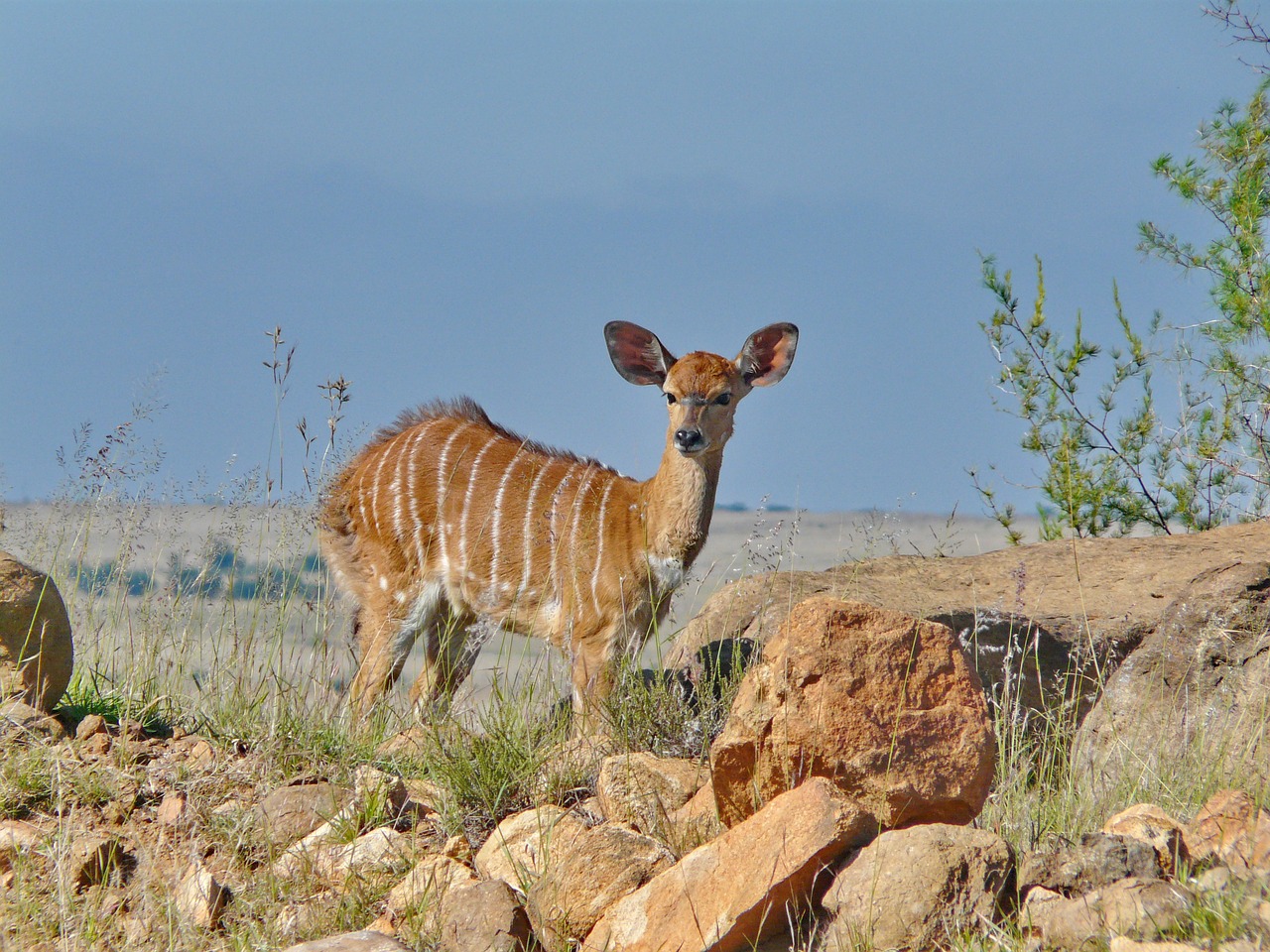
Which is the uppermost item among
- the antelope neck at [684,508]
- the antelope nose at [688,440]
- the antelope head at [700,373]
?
the antelope head at [700,373]

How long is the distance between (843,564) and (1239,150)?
4443 mm

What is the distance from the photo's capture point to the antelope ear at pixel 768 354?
740cm

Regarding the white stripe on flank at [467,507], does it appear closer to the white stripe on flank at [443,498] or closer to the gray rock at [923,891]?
the white stripe on flank at [443,498]

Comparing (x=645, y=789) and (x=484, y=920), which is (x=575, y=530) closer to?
(x=645, y=789)

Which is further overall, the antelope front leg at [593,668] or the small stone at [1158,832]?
the antelope front leg at [593,668]

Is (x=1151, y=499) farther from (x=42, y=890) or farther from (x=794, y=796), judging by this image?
(x=42, y=890)

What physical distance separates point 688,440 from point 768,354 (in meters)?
0.89

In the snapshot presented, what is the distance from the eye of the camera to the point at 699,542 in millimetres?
7125

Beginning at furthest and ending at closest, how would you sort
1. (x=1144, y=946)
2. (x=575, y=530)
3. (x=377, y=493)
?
(x=377, y=493)
(x=575, y=530)
(x=1144, y=946)

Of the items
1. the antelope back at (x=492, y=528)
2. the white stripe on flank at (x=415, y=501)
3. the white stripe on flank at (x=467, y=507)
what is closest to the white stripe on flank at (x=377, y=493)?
the antelope back at (x=492, y=528)

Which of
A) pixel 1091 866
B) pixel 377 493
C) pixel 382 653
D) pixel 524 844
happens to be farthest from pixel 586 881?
pixel 377 493

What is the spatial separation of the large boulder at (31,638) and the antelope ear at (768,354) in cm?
370

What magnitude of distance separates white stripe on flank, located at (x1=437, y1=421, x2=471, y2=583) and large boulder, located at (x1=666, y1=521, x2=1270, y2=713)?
4.52 ft

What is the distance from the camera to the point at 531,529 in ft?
25.0
